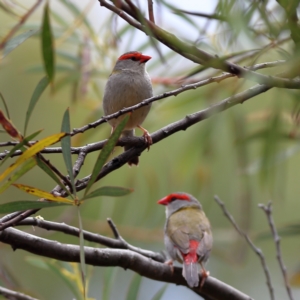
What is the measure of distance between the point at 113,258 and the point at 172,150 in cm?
392

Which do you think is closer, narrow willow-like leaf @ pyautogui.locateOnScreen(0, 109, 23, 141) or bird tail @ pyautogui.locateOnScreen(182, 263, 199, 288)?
narrow willow-like leaf @ pyautogui.locateOnScreen(0, 109, 23, 141)

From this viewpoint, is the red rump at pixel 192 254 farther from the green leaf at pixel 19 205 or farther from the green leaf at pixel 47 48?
the green leaf at pixel 47 48

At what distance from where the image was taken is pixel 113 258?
7.00 ft

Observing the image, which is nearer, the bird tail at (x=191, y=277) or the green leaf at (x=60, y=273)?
the bird tail at (x=191, y=277)

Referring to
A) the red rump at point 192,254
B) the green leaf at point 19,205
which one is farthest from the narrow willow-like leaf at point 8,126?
the red rump at point 192,254

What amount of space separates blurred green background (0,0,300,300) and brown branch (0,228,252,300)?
201 mm

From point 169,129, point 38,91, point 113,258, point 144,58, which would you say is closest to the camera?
point 38,91

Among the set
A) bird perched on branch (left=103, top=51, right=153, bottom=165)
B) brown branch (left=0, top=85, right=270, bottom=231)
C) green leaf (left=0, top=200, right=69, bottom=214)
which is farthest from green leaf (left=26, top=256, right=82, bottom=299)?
green leaf (left=0, top=200, right=69, bottom=214)

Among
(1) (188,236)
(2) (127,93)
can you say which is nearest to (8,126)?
(2) (127,93)

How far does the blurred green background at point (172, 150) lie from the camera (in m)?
1.42

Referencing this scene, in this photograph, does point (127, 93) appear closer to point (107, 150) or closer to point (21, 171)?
point (107, 150)

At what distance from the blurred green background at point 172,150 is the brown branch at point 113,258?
0.66 ft

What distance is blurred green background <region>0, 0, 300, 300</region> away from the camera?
1425 mm

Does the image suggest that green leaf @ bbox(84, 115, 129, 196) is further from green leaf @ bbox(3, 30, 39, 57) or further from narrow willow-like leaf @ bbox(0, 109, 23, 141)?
green leaf @ bbox(3, 30, 39, 57)
